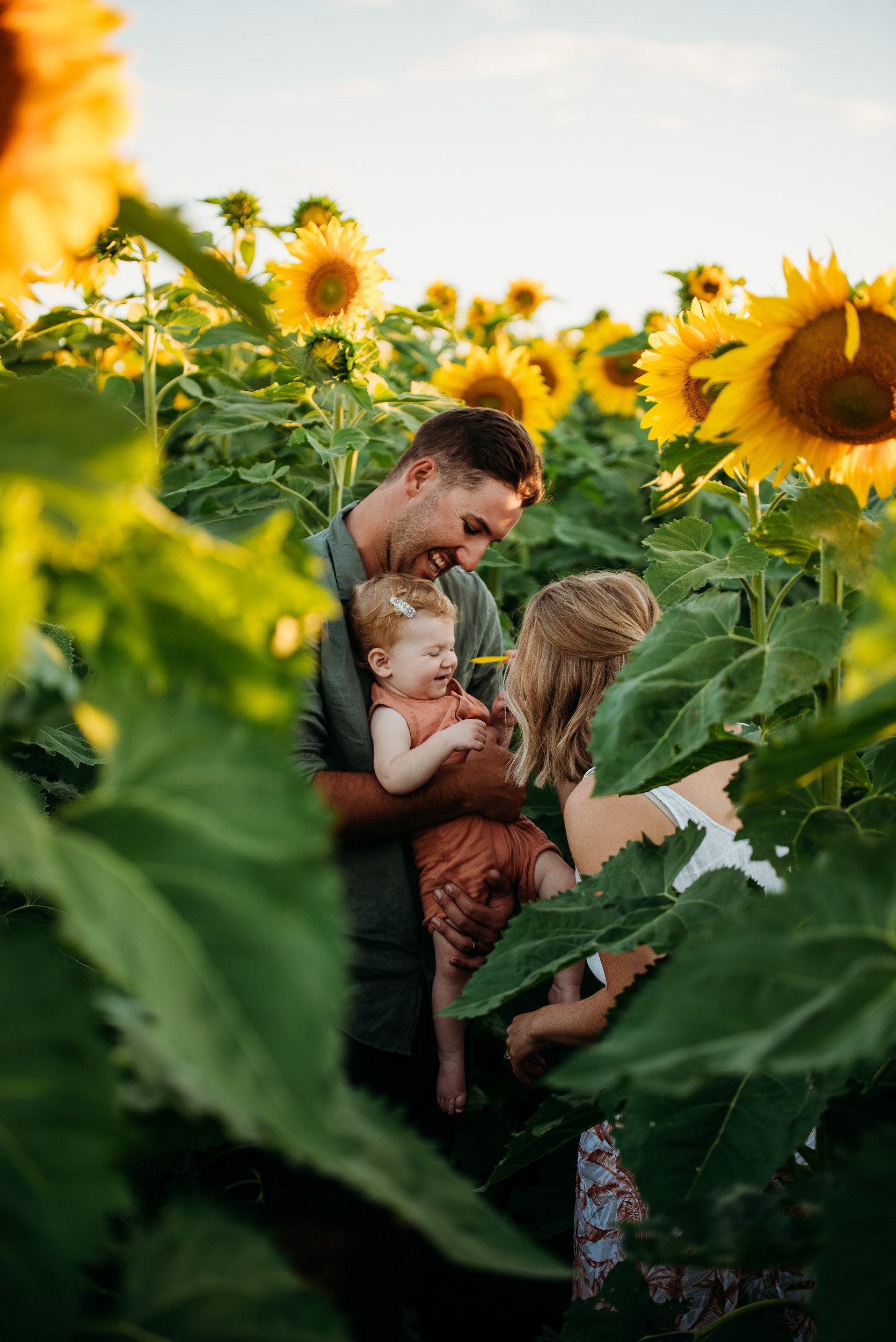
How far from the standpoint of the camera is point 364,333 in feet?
8.66

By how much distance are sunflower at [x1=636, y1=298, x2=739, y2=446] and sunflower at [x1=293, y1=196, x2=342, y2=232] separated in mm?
1881

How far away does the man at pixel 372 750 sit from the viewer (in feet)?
7.22

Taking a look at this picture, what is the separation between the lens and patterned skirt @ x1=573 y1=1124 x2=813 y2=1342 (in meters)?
1.61

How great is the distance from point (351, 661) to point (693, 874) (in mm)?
1039

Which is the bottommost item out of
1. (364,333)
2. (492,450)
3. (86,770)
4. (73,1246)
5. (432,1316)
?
(432,1316)

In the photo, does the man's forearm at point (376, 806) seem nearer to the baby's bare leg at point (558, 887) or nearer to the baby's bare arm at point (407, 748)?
the baby's bare arm at point (407, 748)

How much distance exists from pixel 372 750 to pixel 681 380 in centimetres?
129

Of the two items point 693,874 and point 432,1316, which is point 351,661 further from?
point 432,1316

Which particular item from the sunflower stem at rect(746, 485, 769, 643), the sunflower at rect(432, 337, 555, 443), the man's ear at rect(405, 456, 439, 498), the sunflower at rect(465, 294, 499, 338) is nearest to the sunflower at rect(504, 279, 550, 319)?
the sunflower at rect(465, 294, 499, 338)

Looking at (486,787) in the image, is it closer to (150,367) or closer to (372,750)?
(372,750)

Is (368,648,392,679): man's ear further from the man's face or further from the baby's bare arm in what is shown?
the man's face

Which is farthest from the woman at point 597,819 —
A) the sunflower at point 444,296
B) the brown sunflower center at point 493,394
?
the sunflower at point 444,296

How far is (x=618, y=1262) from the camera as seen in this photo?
1638 mm

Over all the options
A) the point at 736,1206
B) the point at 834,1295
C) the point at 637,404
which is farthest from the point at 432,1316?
the point at 637,404
